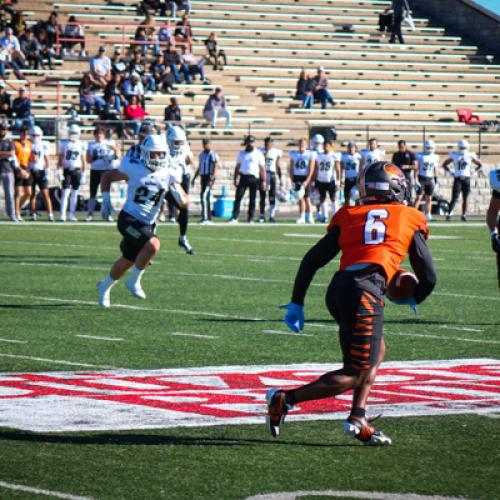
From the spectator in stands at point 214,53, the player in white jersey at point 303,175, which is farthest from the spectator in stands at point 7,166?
the spectator in stands at point 214,53

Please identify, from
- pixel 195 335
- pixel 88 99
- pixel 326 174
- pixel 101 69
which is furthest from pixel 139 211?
pixel 101 69

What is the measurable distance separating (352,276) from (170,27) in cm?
3346

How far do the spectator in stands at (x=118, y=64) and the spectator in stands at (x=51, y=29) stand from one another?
1.66 metres

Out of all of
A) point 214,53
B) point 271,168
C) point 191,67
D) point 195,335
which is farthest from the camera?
point 214,53

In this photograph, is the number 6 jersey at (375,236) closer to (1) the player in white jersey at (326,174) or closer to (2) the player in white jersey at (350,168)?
(2) the player in white jersey at (350,168)

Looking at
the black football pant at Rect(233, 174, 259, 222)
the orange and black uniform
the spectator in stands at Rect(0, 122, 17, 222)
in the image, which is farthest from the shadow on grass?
the black football pant at Rect(233, 174, 259, 222)

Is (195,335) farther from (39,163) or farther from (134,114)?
(134,114)

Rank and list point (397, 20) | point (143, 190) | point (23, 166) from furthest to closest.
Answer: point (397, 20)
point (23, 166)
point (143, 190)

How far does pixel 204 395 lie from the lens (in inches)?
303

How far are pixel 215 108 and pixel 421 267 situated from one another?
2936 centimetres

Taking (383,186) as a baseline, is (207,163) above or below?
below

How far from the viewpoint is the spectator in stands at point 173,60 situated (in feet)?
122

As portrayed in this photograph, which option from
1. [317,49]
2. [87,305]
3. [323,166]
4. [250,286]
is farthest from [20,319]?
[317,49]

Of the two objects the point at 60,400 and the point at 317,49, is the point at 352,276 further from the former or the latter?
the point at 317,49
